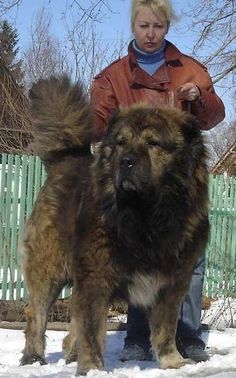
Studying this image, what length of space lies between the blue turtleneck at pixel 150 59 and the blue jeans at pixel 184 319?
163cm

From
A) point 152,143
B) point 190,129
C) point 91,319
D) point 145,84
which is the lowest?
point 91,319

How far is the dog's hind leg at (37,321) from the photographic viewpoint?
496 cm

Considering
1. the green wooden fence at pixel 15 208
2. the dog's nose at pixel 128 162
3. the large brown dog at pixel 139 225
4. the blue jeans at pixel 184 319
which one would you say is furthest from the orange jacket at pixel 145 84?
the green wooden fence at pixel 15 208

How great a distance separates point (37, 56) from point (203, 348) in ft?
49.5

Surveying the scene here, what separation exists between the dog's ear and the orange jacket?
0.70m

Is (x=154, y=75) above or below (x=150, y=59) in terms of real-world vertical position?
below

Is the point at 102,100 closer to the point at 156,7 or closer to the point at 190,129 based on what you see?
the point at 156,7

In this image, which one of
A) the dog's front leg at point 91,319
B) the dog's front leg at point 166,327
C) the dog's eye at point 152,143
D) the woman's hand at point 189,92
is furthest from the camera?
the woman's hand at point 189,92

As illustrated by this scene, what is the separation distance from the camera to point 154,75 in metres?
5.16

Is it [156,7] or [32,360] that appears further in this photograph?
[156,7]

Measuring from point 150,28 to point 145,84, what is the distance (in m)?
0.43

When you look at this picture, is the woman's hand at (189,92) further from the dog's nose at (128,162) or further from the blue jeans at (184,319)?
the blue jeans at (184,319)

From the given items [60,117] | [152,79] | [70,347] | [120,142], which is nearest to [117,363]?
[70,347]

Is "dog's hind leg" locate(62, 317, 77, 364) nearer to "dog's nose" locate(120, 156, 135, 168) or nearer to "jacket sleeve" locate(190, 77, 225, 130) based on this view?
"dog's nose" locate(120, 156, 135, 168)
